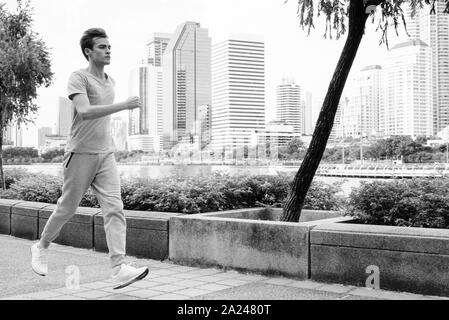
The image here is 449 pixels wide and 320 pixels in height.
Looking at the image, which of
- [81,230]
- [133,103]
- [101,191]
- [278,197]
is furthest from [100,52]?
[278,197]

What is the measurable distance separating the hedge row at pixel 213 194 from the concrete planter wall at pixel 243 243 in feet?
2.97

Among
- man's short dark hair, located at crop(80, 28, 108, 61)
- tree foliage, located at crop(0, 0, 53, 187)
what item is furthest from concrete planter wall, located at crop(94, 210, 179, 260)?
tree foliage, located at crop(0, 0, 53, 187)

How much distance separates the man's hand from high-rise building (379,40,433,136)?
154931 millimetres

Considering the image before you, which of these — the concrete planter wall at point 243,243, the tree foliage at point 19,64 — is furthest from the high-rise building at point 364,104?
the concrete planter wall at point 243,243

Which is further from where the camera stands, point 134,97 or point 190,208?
point 190,208

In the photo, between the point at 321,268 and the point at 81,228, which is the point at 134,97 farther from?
the point at 81,228

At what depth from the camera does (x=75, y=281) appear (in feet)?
17.0

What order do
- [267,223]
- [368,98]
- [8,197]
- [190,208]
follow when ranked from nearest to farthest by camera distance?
[267,223] → [190,208] → [8,197] → [368,98]

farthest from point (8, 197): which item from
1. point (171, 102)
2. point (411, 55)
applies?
point (171, 102)

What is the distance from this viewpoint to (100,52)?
4.53 m

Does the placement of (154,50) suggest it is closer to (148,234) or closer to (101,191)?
(148,234)

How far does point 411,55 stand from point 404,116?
59.3 feet

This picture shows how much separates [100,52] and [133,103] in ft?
2.25

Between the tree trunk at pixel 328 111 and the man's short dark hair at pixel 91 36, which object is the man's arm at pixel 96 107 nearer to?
the man's short dark hair at pixel 91 36
